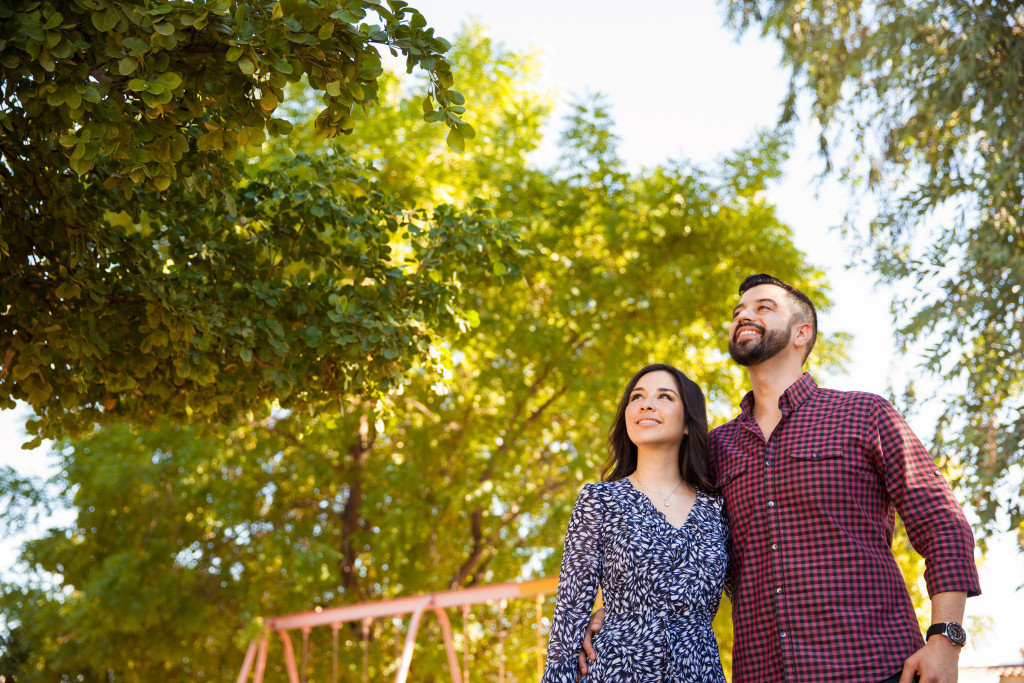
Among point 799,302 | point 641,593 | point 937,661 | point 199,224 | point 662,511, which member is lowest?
point 937,661

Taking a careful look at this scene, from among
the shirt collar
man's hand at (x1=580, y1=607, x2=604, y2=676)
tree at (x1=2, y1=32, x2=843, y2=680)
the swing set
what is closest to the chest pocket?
the shirt collar

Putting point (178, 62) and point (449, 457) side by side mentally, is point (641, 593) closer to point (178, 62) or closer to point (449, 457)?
point (178, 62)

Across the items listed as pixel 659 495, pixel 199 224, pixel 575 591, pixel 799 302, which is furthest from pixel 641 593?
pixel 199 224

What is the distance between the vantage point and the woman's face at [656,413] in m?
3.19

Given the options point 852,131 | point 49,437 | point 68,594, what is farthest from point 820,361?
point 68,594

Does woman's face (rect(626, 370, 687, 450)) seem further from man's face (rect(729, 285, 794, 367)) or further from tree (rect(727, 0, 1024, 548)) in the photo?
tree (rect(727, 0, 1024, 548))

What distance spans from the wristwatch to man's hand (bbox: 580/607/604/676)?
0.93 m

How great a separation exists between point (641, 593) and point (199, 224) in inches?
100

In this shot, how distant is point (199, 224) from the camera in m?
4.16

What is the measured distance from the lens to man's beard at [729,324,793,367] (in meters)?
3.08

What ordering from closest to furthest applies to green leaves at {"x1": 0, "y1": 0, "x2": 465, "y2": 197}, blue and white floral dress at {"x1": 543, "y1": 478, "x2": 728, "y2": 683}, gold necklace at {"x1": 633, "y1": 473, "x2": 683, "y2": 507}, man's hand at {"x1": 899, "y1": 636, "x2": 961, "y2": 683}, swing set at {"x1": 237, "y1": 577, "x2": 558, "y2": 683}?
man's hand at {"x1": 899, "y1": 636, "x2": 961, "y2": 683} → green leaves at {"x1": 0, "y1": 0, "x2": 465, "y2": 197} → blue and white floral dress at {"x1": 543, "y1": 478, "x2": 728, "y2": 683} → gold necklace at {"x1": 633, "y1": 473, "x2": 683, "y2": 507} → swing set at {"x1": 237, "y1": 577, "x2": 558, "y2": 683}

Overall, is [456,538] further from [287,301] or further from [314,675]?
[287,301]

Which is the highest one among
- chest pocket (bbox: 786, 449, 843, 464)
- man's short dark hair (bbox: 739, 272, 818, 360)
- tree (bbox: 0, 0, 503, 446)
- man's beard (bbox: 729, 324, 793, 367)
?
tree (bbox: 0, 0, 503, 446)

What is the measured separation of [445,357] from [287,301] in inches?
35.3
